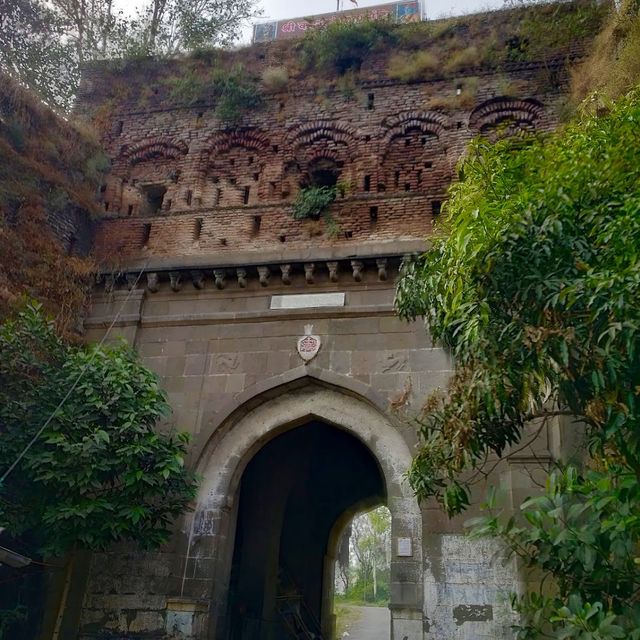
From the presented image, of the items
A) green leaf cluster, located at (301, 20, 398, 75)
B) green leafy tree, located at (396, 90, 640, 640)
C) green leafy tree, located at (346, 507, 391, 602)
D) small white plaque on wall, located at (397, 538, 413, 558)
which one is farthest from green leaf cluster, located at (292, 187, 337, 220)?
green leafy tree, located at (346, 507, 391, 602)

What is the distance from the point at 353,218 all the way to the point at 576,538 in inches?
268

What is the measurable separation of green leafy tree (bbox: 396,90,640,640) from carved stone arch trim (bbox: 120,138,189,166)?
729 centimetres

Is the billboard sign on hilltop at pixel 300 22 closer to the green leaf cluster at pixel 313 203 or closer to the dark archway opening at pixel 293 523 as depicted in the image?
the green leaf cluster at pixel 313 203

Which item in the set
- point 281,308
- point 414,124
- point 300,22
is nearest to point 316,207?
point 281,308

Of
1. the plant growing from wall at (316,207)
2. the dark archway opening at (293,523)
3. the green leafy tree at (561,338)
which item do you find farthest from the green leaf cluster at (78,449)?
the dark archway opening at (293,523)

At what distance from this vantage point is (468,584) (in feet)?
25.1

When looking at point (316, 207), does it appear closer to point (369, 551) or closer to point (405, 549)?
point (405, 549)

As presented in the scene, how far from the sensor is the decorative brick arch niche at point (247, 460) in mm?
7902

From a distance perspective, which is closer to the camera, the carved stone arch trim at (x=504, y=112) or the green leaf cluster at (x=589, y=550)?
the green leaf cluster at (x=589, y=550)

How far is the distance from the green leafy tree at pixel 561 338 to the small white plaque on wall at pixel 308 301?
142 inches

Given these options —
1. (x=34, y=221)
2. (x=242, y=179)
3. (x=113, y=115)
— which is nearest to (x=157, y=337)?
(x=34, y=221)

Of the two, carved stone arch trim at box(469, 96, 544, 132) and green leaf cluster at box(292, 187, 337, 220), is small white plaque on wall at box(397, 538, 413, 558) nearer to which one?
green leaf cluster at box(292, 187, 337, 220)

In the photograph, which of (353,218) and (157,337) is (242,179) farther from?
(157,337)

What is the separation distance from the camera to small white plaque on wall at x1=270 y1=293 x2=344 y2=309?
9461 mm
